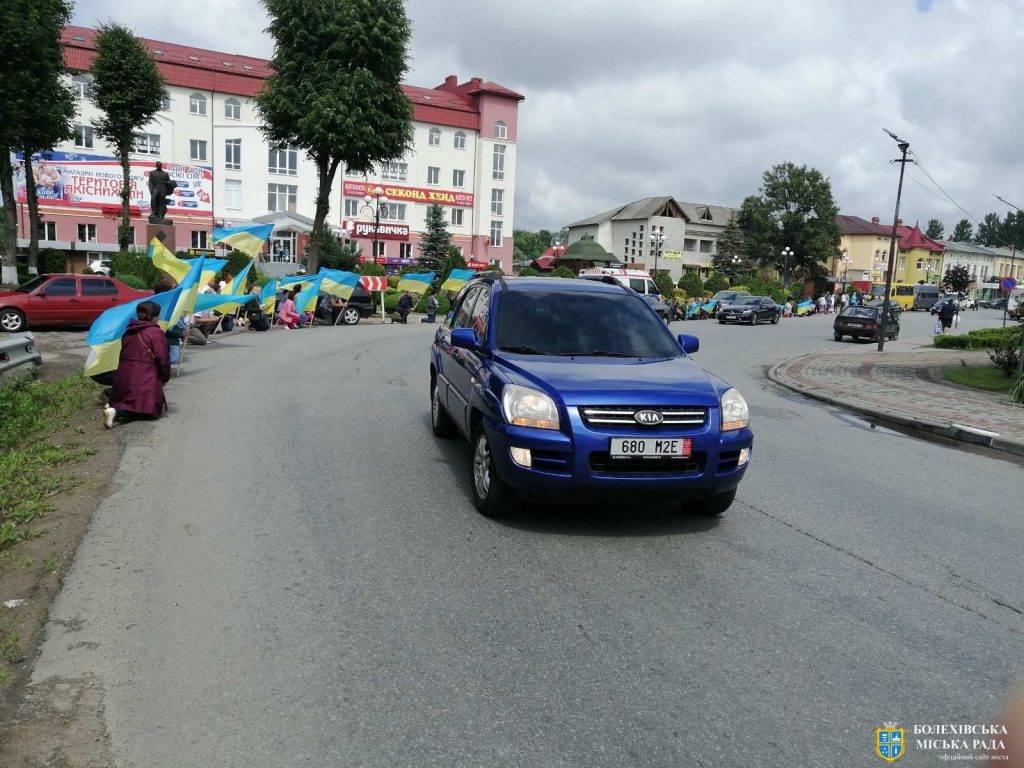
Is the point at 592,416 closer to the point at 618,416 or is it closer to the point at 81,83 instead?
the point at 618,416

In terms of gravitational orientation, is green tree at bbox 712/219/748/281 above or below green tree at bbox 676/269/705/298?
above

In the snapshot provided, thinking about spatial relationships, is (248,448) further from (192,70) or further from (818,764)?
(192,70)

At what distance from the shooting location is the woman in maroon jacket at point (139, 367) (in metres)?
9.23

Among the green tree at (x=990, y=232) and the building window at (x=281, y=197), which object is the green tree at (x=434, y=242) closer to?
the building window at (x=281, y=197)

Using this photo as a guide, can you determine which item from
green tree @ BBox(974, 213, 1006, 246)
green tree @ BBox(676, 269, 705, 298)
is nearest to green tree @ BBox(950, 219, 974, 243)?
green tree @ BBox(974, 213, 1006, 246)

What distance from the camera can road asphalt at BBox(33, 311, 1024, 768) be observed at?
3168mm

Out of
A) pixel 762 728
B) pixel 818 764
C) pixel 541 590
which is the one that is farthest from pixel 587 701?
pixel 541 590

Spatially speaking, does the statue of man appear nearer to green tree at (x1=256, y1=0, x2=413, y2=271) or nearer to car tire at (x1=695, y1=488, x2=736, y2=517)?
green tree at (x1=256, y1=0, x2=413, y2=271)

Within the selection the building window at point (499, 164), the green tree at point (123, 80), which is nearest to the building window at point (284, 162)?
the building window at point (499, 164)

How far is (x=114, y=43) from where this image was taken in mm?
35688

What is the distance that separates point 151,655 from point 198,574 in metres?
1.04

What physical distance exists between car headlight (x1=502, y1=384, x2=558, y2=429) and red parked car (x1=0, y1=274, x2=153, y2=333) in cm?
1668

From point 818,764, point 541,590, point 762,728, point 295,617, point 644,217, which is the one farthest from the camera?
point 644,217

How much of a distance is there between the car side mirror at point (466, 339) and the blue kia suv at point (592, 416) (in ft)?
0.04
